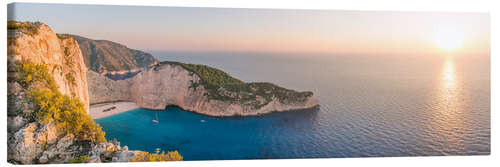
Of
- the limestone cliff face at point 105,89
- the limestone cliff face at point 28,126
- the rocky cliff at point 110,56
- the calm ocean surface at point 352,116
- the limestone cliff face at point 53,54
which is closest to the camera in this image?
the limestone cliff face at point 28,126

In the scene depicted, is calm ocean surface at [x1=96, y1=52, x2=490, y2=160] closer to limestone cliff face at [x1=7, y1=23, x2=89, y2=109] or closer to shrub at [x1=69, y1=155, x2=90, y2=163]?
limestone cliff face at [x1=7, y1=23, x2=89, y2=109]

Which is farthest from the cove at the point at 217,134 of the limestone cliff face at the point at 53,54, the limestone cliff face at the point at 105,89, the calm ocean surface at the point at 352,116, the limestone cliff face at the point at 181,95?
the limestone cliff face at the point at 105,89

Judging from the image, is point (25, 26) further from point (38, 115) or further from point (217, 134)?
point (217, 134)

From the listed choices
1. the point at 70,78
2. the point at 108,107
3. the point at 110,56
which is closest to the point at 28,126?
the point at 70,78

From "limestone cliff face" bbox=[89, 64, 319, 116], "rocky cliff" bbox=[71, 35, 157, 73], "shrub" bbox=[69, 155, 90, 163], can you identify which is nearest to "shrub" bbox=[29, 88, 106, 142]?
"shrub" bbox=[69, 155, 90, 163]

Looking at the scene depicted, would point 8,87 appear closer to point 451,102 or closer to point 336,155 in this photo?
point 336,155

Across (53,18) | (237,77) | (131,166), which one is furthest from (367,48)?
(53,18)

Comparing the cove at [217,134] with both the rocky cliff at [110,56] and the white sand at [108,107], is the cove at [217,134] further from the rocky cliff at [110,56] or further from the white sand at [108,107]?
the rocky cliff at [110,56]
